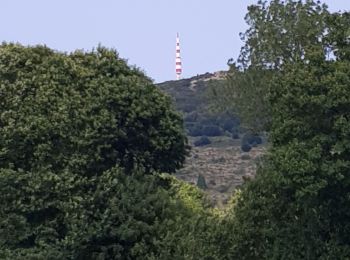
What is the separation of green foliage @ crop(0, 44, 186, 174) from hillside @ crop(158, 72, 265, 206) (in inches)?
1422

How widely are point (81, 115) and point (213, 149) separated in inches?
2444

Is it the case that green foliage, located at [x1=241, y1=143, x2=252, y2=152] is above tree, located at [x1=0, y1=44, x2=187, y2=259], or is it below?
below

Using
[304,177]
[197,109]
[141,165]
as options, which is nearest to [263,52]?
[141,165]

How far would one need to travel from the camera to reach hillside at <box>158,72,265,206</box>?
260ft

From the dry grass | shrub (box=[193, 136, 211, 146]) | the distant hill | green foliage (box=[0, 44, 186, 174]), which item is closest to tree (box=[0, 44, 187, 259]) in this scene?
green foliage (box=[0, 44, 186, 174])

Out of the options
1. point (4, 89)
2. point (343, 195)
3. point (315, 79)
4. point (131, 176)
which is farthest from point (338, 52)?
point (4, 89)

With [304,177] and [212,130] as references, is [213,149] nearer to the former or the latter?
[212,130]

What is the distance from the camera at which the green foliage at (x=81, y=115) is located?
31.2m

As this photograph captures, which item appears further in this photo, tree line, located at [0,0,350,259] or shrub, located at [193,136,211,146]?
shrub, located at [193,136,211,146]

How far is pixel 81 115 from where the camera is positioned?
31.6m

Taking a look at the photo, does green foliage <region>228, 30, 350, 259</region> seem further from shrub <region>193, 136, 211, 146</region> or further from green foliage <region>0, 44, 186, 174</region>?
shrub <region>193, 136, 211, 146</region>

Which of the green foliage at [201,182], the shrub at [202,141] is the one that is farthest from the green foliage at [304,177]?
the shrub at [202,141]

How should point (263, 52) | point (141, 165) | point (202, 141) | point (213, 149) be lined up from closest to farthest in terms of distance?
1. point (141, 165)
2. point (263, 52)
3. point (213, 149)
4. point (202, 141)

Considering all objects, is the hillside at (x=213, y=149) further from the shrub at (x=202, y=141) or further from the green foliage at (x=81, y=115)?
the green foliage at (x=81, y=115)
